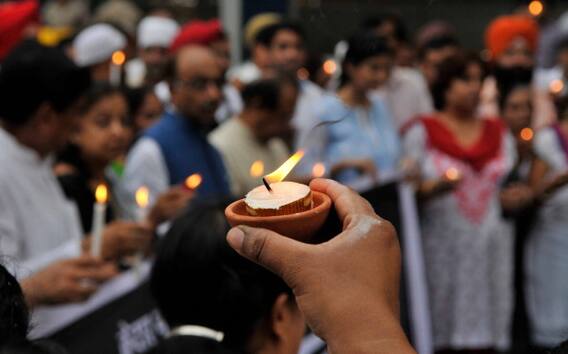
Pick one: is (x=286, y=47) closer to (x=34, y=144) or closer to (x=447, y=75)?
(x=447, y=75)

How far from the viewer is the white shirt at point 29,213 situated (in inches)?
96.5

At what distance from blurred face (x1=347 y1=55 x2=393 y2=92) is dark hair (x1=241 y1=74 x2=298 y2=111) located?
0.69 meters

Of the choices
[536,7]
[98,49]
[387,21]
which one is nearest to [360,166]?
[98,49]

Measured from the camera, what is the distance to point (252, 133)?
3.95 metres

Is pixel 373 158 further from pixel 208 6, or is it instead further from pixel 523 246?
pixel 208 6

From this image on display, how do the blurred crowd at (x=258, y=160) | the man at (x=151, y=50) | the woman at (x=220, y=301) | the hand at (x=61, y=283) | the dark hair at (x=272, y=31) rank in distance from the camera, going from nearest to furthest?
1. the woman at (x=220, y=301)
2. the blurred crowd at (x=258, y=160)
3. the hand at (x=61, y=283)
4. the dark hair at (x=272, y=31)
5. the man at (x=151, y=50)

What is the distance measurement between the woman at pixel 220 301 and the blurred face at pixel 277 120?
2.19 m

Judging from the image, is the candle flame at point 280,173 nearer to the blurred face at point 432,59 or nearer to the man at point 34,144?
the man at point 34,144

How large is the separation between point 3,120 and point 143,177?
910 millimetres

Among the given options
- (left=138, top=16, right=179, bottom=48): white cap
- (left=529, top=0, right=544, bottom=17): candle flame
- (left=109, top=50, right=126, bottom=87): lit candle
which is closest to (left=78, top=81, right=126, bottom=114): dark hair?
(left=109, top=50, right=126, bottom=87): lit candle

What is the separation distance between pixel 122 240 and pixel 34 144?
1.44ft

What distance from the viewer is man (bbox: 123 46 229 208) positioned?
3426 millimetres

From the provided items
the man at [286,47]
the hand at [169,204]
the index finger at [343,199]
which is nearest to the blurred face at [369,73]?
the man at [286,47]

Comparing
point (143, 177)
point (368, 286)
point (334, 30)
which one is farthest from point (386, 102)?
point (368, 286)
